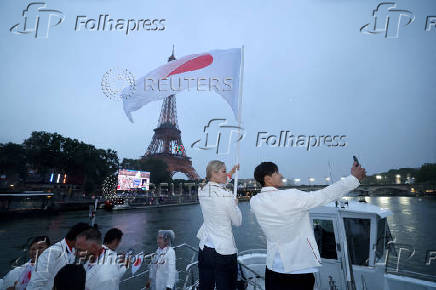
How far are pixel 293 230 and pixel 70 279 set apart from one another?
1963 millimetres

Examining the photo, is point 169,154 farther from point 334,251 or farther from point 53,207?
point 334,251

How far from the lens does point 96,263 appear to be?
2730mm

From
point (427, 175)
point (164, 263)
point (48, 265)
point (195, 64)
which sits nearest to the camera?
point (48, 265)

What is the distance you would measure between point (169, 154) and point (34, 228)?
45829mm

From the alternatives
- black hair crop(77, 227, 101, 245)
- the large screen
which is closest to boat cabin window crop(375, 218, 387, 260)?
black hair crop(77, 227, 101, 245)

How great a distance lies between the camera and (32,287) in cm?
257

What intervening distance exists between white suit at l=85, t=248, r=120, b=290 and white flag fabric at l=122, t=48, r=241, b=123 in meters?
3.03

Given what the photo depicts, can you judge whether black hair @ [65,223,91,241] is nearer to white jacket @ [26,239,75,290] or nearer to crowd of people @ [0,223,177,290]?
crowd of people @ [0,223,177,290]

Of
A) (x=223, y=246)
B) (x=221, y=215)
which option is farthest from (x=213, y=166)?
(x=223, y=246)

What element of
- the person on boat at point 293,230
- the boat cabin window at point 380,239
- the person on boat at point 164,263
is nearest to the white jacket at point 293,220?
the person on boat at point 293,230

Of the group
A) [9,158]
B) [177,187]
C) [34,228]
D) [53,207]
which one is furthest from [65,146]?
[177,187]

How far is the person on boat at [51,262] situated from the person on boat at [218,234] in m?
1.78

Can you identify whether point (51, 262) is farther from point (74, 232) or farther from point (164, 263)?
point (164, 263)

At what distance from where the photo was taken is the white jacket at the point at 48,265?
261 cm
